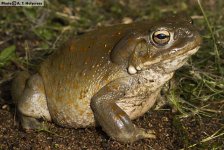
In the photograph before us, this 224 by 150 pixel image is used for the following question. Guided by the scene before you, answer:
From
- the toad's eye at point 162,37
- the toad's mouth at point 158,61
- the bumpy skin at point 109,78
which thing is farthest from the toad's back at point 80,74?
the toad's eye at point 162,37

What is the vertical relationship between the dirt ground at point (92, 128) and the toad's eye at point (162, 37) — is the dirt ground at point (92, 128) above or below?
below

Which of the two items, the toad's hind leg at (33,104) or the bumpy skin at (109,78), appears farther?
the toad's hind leg at (33,104)

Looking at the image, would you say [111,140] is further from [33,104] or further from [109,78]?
[33,104]

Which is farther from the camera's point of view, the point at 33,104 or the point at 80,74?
the point at 33,104

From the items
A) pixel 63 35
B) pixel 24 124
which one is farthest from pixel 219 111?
pixel 63 35

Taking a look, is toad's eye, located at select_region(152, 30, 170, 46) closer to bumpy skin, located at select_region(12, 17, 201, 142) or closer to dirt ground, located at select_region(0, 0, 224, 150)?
bumpy skin, located at select_region(12, 17, 201, 142)

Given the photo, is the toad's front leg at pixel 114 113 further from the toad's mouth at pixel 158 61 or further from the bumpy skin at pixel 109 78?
the toad's mouth at pixel 158 61

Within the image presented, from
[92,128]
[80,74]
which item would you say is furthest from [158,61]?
[92,128]

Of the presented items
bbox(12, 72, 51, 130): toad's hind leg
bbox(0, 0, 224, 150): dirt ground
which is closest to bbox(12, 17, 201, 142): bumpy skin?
bbox(12, 72, 51, 130): toad's hind leg
